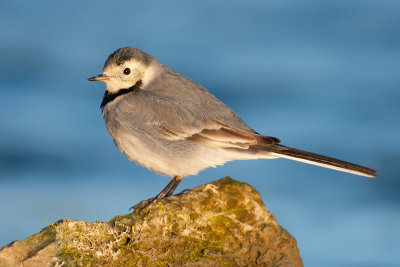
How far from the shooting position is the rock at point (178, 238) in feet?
18.2

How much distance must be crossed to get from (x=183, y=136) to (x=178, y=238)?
1.73 meters

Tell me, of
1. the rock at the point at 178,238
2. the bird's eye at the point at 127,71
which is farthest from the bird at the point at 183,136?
the rock at the point at 178,238

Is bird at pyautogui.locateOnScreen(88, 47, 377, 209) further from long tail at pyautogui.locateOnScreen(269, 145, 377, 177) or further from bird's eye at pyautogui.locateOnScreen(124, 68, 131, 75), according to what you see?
bird's eye at pyautogui.locateOnScreen(124, 68, 131, 75)

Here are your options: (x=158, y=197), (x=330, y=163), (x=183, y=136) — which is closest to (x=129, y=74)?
(x=183, y=136)

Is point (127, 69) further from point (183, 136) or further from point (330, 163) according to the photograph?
point (330, 163)

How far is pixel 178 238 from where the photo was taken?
5824 mm

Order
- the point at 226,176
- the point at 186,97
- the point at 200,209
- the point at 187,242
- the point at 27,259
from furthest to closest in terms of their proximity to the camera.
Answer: the point at 186,97 < the point at 226,176 < the point at 200,209 < the point at 187,242 < the point at 27,259

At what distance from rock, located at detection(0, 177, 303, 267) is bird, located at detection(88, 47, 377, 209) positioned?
0.71 metres

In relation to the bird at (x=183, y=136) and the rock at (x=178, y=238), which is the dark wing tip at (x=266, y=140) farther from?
the rock at (x=178, y=238)

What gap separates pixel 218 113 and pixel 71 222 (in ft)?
8.82

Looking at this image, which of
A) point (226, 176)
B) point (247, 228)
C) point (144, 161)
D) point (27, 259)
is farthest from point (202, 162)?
point (27, 259)

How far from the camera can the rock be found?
18.2 feet

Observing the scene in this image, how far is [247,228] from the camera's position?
6070 millimetres

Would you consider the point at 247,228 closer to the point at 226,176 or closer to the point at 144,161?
the point at 226,176
